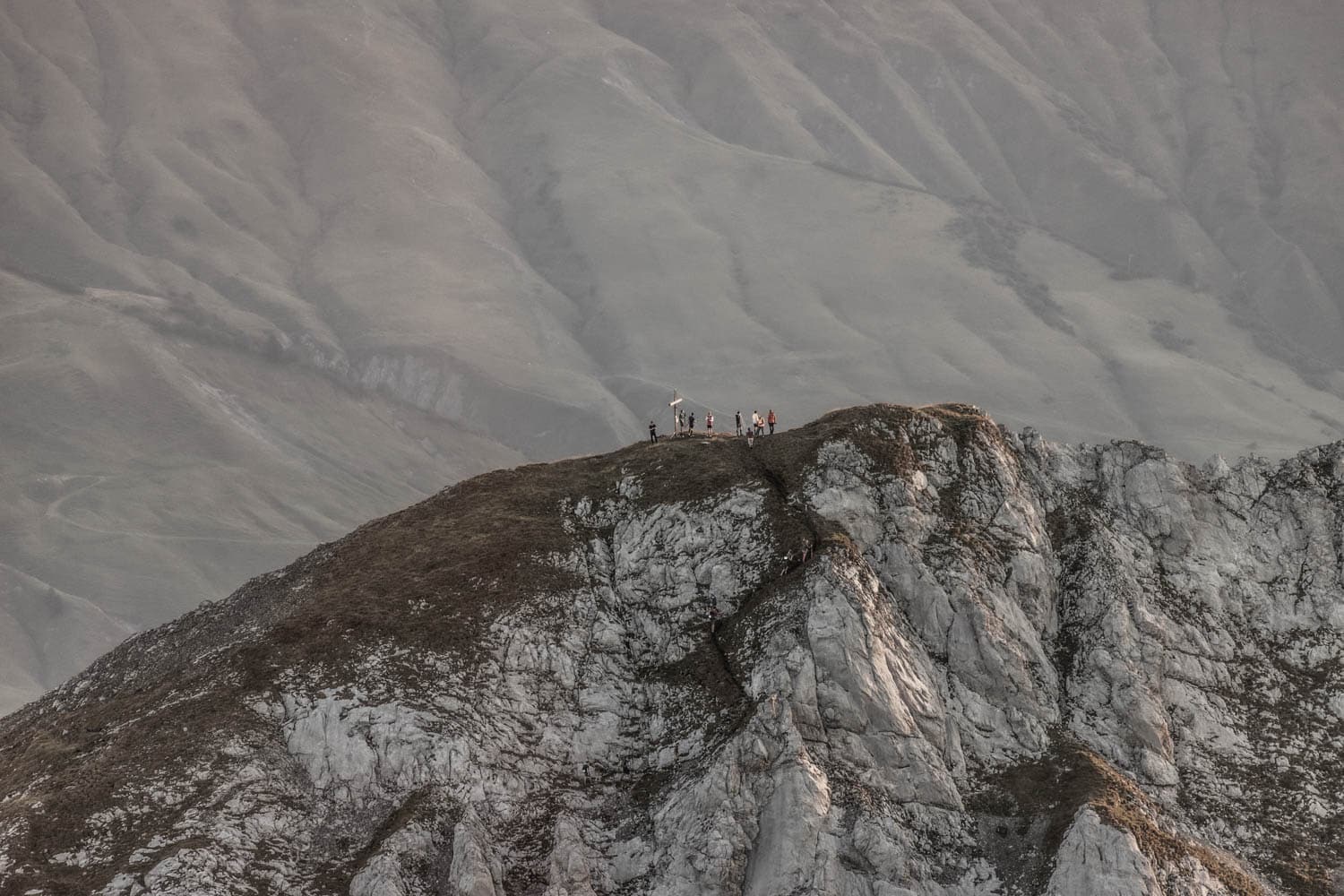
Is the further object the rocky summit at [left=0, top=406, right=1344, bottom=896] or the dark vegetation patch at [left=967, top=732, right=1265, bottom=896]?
the dark vegetation patch at [left=967, top=732, right=1265, bottom=896]

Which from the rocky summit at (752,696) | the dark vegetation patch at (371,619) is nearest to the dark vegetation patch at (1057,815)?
the rocky summit at (752,696)

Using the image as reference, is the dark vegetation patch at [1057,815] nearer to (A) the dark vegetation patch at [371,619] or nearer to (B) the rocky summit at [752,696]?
(B) the rocky summit at [752,696]

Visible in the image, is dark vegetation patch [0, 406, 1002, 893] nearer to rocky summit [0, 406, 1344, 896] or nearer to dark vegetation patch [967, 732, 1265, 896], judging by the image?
rocky summit [0, 406, 1344, 896]

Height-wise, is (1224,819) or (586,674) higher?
(586,674)

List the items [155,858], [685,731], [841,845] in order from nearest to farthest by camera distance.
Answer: [155,858]
[841,845]
[685,731]

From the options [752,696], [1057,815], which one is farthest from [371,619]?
[1057,815]

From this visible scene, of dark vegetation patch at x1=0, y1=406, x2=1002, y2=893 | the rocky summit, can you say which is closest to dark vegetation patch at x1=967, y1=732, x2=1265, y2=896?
the rocky summit

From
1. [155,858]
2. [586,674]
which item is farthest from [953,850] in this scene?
[155,858]

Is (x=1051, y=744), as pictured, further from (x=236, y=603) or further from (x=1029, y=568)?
(x=236, y=603)
